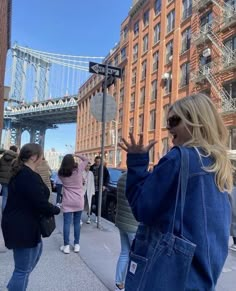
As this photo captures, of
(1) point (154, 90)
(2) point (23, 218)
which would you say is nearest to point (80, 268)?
(2) point (23, 218)

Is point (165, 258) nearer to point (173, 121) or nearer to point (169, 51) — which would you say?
point (173, 121)

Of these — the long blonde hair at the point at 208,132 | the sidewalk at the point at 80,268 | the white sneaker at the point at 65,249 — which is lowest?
the sidewalk at the point at 80,268

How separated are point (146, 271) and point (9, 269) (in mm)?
3308

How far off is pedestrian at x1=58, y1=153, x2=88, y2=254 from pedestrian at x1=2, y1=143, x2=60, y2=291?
2.34m

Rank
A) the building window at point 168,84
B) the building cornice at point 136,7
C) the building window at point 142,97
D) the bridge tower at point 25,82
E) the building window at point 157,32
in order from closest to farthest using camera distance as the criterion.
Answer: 1. the building window at point 168,84
2. the building window at point 157,32
3. the building window at point 142,97
4. the building cornice at point 136,7
5. the bridge tower at point 25,82

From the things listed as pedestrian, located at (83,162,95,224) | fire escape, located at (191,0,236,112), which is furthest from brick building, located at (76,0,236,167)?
pedestrian, located at (83,162,95,224)

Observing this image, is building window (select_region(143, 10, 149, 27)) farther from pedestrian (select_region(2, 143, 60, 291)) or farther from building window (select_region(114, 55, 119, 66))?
pedestrian (select_region(2, 143, 60, 291))

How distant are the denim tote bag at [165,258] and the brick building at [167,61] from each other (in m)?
20.3

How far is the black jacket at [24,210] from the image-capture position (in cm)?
279

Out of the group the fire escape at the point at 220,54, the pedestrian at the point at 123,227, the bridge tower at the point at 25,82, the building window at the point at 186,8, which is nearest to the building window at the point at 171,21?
the building window at the point at 186,8

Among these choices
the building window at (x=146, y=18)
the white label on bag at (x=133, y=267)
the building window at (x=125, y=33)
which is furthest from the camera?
the building window at (x=125, y=33)

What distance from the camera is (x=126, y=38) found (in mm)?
42594

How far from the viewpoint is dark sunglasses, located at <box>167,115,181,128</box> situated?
1.63m

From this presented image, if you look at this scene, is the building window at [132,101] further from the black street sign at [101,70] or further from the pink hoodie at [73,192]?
the pink hoodie at [73,192]
